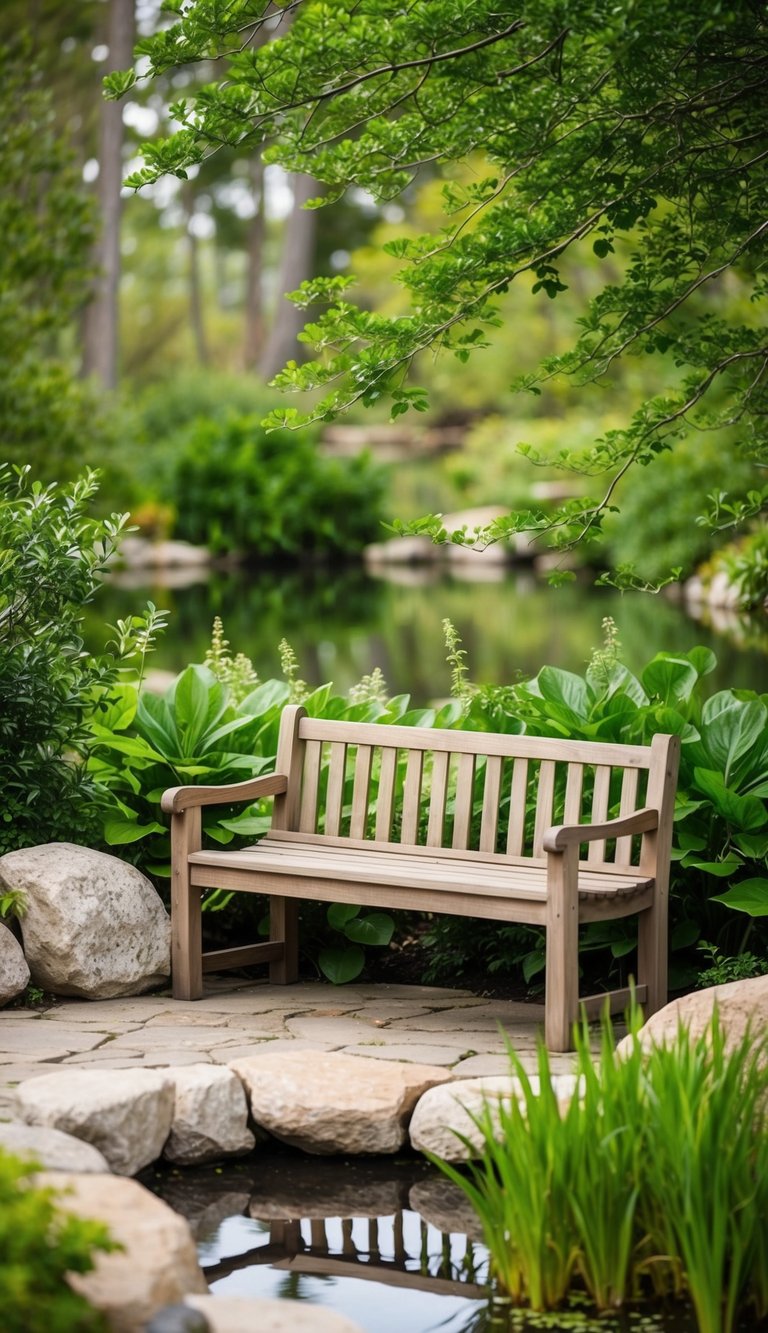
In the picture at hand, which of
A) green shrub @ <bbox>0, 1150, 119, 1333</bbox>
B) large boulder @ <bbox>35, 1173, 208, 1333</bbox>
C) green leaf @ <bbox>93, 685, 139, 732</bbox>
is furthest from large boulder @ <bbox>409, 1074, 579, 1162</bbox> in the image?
green leaf @ <bbox>93, 685, 139, 732</bbox>

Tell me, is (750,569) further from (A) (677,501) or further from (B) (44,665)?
(B) (44,665)


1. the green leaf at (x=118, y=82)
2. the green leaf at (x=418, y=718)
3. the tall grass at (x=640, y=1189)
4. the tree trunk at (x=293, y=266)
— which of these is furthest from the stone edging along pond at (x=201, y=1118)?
the tree trunk at (x=293, y=266)

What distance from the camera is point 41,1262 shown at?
272cm

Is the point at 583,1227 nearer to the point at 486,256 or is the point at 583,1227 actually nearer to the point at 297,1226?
the point at 297,1226

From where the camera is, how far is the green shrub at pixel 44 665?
577 cm

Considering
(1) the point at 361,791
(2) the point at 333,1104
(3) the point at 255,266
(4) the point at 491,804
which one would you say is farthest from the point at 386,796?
(3) the point at 255,266

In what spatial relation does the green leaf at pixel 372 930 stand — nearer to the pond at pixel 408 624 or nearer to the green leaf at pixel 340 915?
the green leaf at pixel 340 915

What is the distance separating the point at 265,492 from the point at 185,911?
24.2 metres

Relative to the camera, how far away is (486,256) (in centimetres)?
525

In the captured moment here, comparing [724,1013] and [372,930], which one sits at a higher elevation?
[724,1013]

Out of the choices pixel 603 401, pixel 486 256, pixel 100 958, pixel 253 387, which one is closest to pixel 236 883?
pixel 100 958

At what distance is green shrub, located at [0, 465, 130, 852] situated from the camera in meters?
5.77

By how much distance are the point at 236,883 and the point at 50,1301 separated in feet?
9.49

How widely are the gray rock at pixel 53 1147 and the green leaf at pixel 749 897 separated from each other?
2.42 meters
